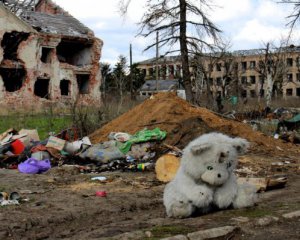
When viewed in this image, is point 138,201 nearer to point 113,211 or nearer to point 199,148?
point 113,211

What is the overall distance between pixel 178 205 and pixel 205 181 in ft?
1.25

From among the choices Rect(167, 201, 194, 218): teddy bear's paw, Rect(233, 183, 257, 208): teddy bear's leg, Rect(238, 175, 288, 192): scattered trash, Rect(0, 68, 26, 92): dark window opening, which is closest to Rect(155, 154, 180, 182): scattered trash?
Rect(238, 175, 288, 192): scattered trash

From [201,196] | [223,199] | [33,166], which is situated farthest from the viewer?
[33,166]

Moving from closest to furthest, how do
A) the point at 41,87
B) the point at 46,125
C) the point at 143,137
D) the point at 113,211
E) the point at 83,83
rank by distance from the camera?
1. the point at 113,211
2. the point at 143,137
3. the point at 46,125
4. the point at 41,87
5. the point at 83,83

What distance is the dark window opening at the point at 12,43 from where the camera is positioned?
3706 cm

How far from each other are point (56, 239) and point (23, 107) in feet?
105

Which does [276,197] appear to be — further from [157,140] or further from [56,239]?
[157,140]

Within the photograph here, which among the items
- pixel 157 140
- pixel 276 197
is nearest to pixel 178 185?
pixel 276 197

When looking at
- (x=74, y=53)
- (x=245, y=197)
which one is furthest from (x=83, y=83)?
(x=245, y=197)

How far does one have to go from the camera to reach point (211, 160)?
5520mm

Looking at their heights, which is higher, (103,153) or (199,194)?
(199,194)

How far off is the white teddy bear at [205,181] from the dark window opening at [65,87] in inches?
1410

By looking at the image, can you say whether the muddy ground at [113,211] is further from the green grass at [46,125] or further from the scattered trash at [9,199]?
the green grass at [46,125]

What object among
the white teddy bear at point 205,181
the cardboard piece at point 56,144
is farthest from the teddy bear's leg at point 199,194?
the cardboard piece at point 56,144
